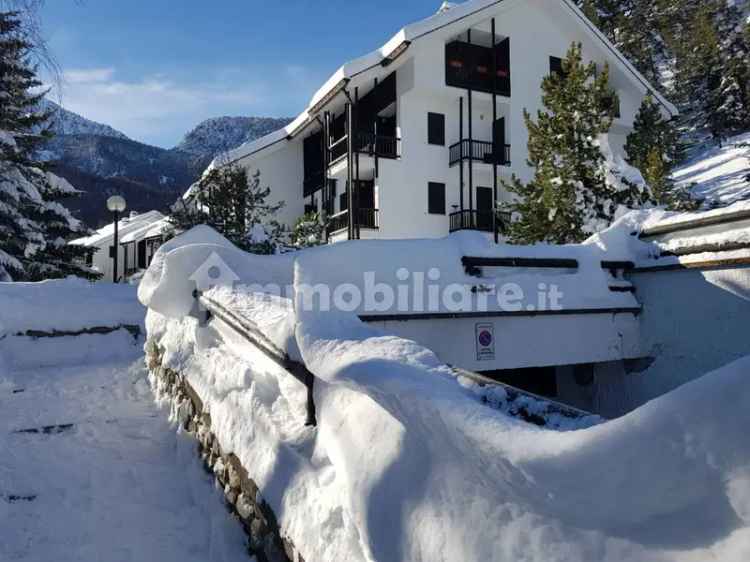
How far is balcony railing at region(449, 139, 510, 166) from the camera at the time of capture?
17.6 metres

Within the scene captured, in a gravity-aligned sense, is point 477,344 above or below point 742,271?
below

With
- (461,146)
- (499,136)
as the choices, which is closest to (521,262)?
(461,146)

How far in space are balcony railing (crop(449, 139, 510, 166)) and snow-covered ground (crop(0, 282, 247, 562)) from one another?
45.3 feet

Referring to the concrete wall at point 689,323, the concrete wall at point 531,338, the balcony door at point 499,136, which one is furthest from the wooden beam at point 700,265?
the balcony door at point 499,136

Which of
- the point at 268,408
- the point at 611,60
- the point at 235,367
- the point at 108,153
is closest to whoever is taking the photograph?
the point at 268,408

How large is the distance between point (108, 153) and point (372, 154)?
75.1 m

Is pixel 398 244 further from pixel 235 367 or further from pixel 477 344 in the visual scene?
pixel 235 367

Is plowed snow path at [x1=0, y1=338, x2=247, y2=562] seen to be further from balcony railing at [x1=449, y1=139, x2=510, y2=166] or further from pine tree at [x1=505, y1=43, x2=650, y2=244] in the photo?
balcony railing at [x1=449, y1=139, x2=510, y2=166]

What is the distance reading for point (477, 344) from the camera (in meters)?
4.81

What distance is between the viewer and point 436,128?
1775cm

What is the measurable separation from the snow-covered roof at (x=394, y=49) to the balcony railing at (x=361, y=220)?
3.70 m

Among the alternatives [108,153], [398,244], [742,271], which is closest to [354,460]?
[398,244]

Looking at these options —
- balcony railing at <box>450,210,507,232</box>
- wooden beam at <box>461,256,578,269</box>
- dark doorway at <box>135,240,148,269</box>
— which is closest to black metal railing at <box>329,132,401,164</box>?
balcony railing at <box>450,210,507,232</box>

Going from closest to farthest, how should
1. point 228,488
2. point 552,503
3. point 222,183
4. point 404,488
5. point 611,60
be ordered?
1. point 552,503
2. point 404,488
3. point 228,488
4. point 222,183
5. point 611,60
